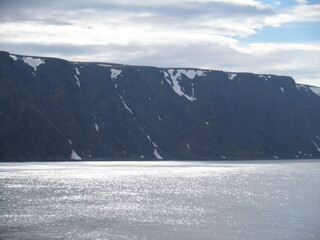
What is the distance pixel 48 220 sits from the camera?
6462 centimetres

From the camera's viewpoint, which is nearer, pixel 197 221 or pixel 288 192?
pixel 197 221

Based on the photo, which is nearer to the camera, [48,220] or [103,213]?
[48,220]

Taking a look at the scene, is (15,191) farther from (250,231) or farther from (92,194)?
(250,231)

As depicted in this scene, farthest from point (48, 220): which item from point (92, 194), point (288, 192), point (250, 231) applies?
point (288, 192)

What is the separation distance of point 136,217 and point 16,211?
15.6 meters

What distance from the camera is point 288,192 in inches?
4119

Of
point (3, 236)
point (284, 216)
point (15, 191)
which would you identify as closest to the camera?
point (3, 236)

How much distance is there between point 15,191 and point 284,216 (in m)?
50.2

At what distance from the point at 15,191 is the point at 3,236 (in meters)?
48.2

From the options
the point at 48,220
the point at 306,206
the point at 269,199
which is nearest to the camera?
the point at 48,220

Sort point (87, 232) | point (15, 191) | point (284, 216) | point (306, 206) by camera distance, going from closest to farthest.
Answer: point (87, 232) < point (284, 216) < point (306, 206) < point (15, 191)

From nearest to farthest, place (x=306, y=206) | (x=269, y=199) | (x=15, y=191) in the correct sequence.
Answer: (x=306, y=206)
(x=269, y=199)
(x=15, y=191)

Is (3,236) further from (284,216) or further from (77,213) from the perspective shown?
(284,216)

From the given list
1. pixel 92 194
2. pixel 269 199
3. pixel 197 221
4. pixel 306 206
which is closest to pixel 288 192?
pixel 269 199
